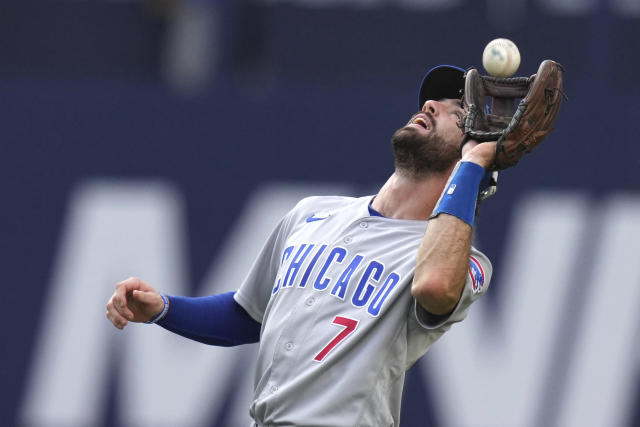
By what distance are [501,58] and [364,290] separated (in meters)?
0.78

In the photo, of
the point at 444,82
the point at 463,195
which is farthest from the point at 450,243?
the point at 444,82

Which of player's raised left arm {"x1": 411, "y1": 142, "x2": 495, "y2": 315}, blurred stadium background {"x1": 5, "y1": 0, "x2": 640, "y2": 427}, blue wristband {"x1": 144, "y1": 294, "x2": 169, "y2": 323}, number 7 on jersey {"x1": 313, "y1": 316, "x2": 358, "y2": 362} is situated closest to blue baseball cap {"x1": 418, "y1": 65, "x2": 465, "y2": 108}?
player's raised left arm {"x1": 411, "y1": 142, "x2": 495, "y2": 315}

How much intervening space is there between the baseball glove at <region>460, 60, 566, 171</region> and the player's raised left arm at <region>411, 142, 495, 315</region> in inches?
2.5

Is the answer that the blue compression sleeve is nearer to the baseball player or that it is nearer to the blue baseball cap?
the baseball player

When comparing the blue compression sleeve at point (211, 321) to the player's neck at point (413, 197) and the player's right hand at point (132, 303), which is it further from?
the player's neck at point (413, 197)

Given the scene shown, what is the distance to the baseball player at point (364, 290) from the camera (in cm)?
315

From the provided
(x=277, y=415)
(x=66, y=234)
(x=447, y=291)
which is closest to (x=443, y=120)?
(x=447, y=291)

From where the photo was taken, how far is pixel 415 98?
588 cm

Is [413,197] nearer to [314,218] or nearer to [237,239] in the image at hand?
[314,218]

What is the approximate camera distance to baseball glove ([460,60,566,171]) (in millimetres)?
3203

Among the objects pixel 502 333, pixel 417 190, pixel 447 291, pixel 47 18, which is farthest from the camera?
pixel 47 18

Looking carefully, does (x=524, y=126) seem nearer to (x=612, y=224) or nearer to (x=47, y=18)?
(x=612, y=224)

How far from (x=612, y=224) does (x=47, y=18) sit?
13.3 ft

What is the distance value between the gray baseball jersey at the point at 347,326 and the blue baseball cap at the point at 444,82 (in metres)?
0.48
